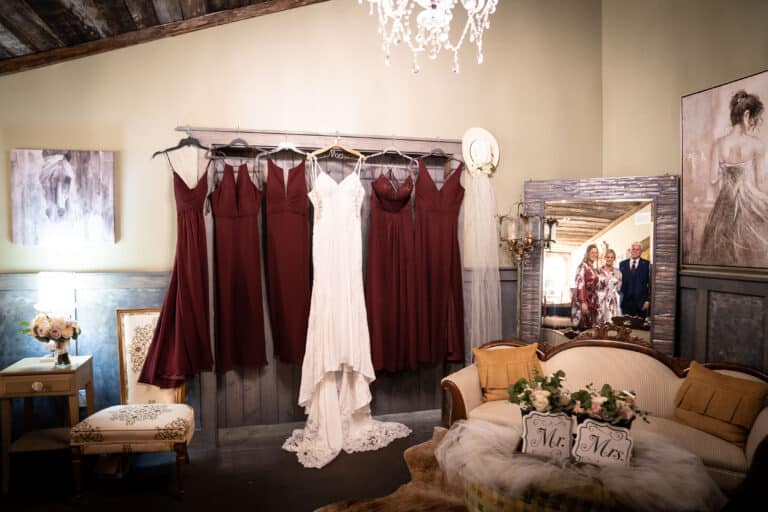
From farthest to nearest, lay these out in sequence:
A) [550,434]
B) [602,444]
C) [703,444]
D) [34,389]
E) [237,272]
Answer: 1. [237,272]
2. [34,389]
3. [703,444]
4. [550,434]
5. [602,444]

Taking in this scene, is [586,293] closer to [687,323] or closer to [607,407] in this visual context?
[687,323]

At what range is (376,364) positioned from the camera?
11.6 ft

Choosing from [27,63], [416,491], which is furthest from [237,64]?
[416,491]

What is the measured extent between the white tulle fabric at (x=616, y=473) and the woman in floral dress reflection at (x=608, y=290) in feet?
4.22

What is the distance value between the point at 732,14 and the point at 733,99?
0.61 meters

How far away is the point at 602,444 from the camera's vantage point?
218 centimetres

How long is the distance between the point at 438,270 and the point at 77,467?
2.65 m

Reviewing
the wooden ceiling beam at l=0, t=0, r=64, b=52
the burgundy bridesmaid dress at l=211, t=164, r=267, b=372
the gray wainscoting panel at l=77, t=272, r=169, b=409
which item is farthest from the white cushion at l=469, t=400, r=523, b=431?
the wooden ceiling beam at l=0, t=0, r=64, b=52

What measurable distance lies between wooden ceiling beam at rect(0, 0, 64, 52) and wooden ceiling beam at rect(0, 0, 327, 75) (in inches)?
3.1

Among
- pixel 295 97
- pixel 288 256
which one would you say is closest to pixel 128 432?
pixel 288 256

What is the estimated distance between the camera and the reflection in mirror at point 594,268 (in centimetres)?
352

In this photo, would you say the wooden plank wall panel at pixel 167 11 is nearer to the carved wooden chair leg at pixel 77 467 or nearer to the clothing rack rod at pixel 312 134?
the clothing rack rod at pixel 312 134

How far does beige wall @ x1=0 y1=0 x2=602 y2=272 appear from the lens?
10.5 feet

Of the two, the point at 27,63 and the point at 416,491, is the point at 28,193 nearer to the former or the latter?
the point at 27,63
